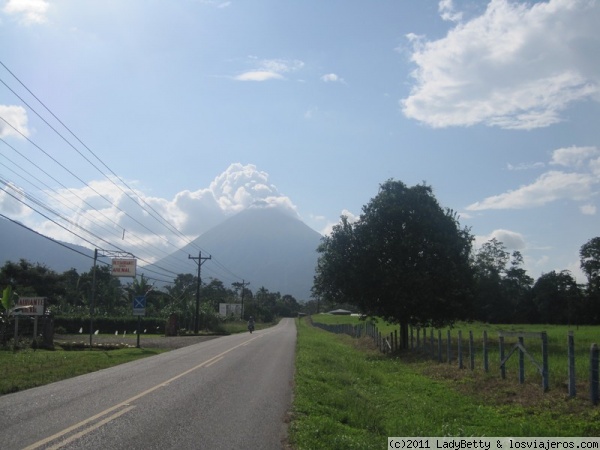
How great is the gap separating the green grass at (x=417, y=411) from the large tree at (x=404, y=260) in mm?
13322

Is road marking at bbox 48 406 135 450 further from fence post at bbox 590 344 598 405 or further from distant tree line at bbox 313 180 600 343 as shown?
distant tree line at bbox 313 180 600 343

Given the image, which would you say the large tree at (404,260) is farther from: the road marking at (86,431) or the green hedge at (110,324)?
the green hedge at (110,324)

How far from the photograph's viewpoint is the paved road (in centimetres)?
859

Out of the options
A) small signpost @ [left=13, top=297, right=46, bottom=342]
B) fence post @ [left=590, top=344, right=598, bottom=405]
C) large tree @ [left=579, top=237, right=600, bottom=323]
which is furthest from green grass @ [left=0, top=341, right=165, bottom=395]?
large tree @ [left=579, top=237, right=600, bottom=323]

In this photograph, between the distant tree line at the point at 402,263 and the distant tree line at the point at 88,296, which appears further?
the distant tree line at the point at 88,296

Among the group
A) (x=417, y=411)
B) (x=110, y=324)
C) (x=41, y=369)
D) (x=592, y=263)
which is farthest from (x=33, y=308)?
(x=592, y=263)

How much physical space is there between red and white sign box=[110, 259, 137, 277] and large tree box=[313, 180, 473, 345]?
31.7 metres

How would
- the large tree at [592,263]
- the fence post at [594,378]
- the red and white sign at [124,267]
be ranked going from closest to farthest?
the fence post at [594,378], the red and white sign at [124,267], the large tree at [592,263]

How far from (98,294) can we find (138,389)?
251 ft

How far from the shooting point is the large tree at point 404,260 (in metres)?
31.2

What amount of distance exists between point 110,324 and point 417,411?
2477 inches

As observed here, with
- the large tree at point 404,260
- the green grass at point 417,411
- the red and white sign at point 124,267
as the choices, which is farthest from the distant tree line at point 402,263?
the red and white sign at point 124,267

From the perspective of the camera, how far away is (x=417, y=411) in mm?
12141

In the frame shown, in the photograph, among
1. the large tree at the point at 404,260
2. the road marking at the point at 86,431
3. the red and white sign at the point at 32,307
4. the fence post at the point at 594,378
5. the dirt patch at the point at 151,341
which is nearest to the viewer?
the road marking at the point at 86,431
